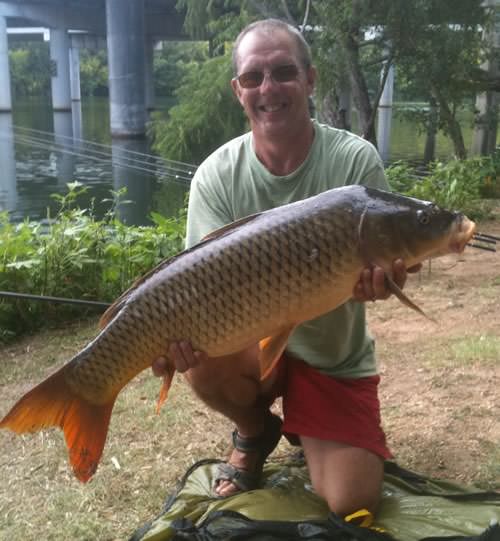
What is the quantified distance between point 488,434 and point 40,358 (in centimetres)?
281

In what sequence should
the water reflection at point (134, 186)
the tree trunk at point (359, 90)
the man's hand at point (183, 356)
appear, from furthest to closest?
the water reflection at point (134, 186), the tree trunk at point (359, 90), the man's hand at point (183, 356)

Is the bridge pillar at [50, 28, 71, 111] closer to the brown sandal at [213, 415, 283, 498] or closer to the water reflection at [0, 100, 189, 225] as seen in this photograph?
the water reflection at [0, 100, 189, 225]

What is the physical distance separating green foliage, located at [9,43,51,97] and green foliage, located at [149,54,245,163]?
1802 inches

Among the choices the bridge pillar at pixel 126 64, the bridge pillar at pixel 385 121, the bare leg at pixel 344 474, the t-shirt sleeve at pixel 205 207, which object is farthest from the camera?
the bridge pillar at pixel 126 64

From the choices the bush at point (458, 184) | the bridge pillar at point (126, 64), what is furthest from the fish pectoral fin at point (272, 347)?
the bridge pillar at point (126, 64)

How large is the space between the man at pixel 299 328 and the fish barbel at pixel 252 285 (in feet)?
1.21

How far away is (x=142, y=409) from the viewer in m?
3.32

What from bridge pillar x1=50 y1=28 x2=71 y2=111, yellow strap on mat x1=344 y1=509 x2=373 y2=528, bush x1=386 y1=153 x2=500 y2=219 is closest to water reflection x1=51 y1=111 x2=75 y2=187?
bush x1=386 y1=153 x2=500 y2=219

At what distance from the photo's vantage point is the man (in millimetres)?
2291

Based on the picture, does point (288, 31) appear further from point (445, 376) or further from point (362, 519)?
point (445, 376)

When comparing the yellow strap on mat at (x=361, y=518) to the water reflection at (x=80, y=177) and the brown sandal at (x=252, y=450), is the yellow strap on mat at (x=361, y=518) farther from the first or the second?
the water reflection at (x=80, y=177)

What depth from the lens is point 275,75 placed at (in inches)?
90.4

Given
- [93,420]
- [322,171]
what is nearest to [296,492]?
[93,420]

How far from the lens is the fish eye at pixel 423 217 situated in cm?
186
